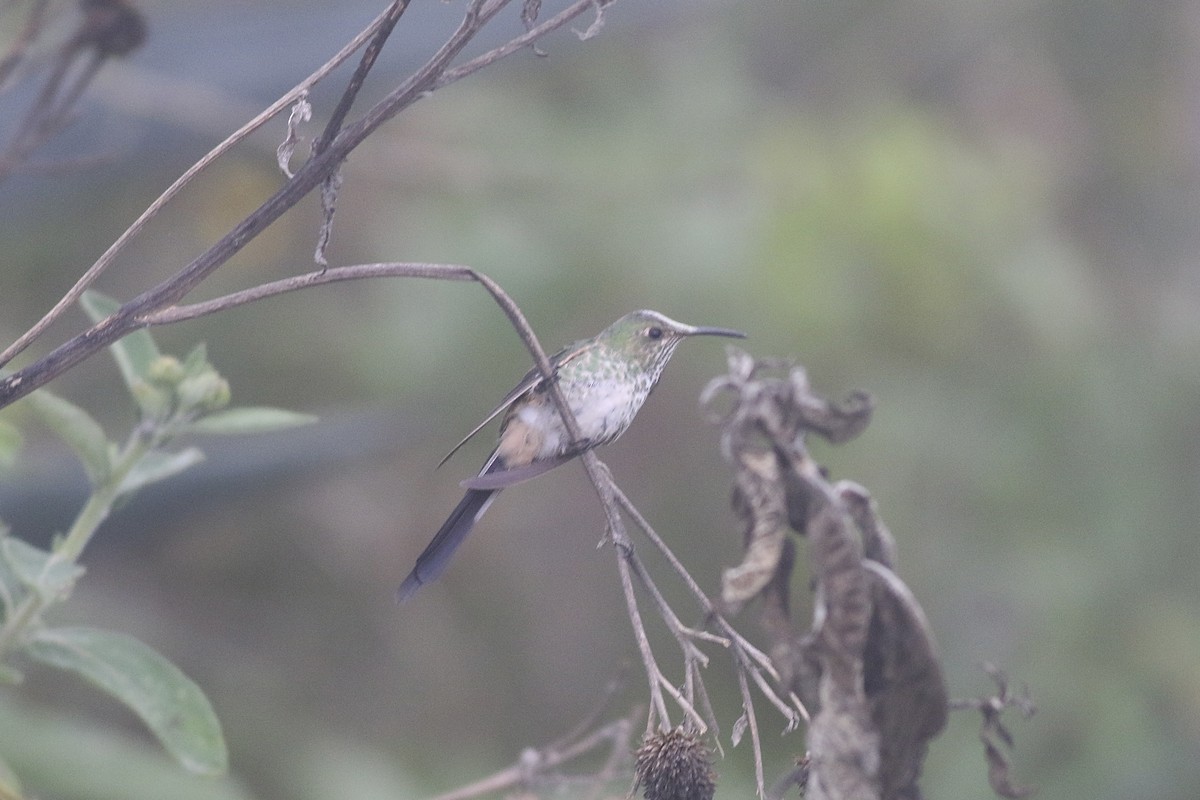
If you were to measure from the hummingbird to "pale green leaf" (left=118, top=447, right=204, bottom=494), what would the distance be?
37 centimetres

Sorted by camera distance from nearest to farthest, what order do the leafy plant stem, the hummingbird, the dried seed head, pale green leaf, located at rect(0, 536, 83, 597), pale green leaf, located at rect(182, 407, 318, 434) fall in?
the dried seed head
pale green leaf, located at rect(0, 536, 83, 597)
the leafy plant stem
pale green leaf, located at rect(182, 407, 318, 434)
the hummingbird

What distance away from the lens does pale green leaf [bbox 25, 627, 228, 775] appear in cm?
157

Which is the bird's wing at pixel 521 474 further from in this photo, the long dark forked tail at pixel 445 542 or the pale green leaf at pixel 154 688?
the pale green leaf at pixel 154 688

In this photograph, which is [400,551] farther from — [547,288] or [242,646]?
[547,288]

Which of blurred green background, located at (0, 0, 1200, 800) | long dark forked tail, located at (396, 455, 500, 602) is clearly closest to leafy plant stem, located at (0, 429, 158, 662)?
long dark forked tail, located at (396, 455, 500, 602)

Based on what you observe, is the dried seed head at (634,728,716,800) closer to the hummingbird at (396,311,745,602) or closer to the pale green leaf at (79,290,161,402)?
the hummingbird at (396,311,745,602)

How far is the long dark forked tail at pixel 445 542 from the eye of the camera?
5.61 ft

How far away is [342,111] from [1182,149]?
6.17 meters

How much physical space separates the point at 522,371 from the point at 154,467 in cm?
279

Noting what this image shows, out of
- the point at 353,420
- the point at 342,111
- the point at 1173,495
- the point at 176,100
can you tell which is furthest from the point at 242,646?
the point at 342,111

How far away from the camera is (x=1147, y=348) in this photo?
16.6ft

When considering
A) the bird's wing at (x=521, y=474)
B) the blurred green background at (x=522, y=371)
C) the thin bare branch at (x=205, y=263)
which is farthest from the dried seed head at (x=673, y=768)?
the blurred green background at (x=522, y=371)

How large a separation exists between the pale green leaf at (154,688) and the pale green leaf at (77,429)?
0.68 ft

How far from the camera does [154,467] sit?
1699 millimetres
